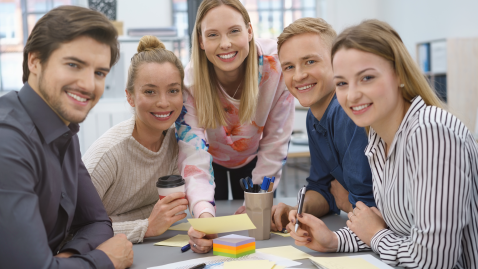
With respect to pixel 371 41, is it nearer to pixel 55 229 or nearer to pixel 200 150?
pixel 200 150

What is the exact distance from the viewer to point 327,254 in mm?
1169

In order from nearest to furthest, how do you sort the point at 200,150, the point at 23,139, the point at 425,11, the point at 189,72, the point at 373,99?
the point at 23,139 < the point at 373,99 < the point at 200,150 < the point at 189,72 < the point at 425,11

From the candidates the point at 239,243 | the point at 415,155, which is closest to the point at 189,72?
the point at 239,243

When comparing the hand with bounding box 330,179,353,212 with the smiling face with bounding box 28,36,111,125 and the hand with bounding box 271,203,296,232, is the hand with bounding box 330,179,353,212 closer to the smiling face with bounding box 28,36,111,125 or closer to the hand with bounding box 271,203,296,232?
the hand with bounding box 271,203,296,232

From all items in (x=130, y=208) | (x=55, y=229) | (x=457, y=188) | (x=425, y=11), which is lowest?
(x=130, y=208)

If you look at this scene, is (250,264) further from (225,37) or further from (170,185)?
(225,37)

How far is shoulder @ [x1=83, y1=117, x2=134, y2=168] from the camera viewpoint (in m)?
1.50

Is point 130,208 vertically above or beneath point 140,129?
beneath

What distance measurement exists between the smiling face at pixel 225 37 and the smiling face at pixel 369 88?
59 centimetres

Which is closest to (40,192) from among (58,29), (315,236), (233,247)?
(58,29)

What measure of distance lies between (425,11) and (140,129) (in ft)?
17.3

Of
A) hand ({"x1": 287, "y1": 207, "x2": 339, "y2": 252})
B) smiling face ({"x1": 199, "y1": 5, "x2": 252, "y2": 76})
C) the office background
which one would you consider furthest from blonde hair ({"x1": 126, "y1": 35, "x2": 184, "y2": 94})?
the office background

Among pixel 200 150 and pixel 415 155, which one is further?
pixel 200 150

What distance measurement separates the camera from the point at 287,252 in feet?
3.85
